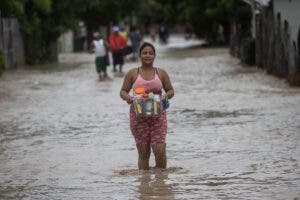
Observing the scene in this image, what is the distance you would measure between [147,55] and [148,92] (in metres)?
0.44

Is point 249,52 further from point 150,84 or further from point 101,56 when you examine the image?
point 150,84

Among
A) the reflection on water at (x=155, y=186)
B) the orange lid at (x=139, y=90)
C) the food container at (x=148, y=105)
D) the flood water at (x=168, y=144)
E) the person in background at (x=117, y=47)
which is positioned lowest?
the flood water at (x=168, y=144)

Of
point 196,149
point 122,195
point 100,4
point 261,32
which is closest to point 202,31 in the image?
point 100,4

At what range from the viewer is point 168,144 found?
12586mm

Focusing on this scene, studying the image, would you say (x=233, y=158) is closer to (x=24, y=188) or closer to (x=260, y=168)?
(x=260, y=168)

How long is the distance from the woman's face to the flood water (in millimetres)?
1306

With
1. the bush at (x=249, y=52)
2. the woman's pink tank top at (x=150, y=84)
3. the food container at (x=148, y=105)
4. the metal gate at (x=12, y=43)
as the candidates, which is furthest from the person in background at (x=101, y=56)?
the food container at (x=148, y=105)

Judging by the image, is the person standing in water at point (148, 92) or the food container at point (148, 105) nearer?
the food container at point (148, 105)

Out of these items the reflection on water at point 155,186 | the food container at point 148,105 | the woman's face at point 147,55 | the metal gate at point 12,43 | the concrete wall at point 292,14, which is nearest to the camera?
the reflection on water at point 155,186

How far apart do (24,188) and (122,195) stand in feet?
4.32

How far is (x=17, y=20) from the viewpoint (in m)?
36.1

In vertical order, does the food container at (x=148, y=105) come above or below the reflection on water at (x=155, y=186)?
above

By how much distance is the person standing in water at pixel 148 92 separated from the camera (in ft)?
31.0

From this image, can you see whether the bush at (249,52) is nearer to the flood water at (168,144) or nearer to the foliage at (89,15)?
the flood water at (168,144)
